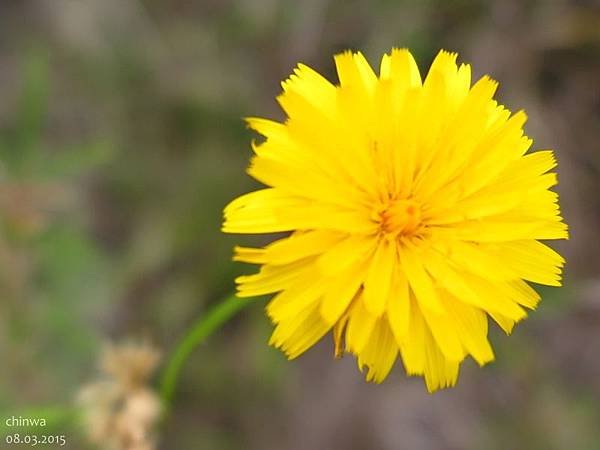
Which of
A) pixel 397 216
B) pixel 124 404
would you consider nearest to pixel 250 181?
pixel 124 404

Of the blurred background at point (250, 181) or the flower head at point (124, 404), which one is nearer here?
the flower head at point (124, 404)

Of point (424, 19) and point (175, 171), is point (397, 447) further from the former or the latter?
point (424, 19)

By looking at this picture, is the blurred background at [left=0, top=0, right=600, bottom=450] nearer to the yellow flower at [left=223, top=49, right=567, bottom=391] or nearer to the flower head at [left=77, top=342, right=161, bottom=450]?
the flower head at [left=77, top=342, right=161, bottom=450]

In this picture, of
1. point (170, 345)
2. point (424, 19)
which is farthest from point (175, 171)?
point (424, 19)

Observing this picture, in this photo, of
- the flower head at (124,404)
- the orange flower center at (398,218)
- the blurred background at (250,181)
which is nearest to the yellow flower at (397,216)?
the orange flower center at (398,218)

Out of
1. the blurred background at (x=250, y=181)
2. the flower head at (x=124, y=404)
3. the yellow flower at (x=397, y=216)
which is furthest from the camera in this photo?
the blurred background at (x=250, y=181)

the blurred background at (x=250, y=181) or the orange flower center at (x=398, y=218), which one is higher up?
the blurred background at (x=250, y=181)

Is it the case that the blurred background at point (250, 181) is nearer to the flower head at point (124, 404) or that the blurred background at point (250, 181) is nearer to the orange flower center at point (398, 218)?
the flower head at point (124, 404)
